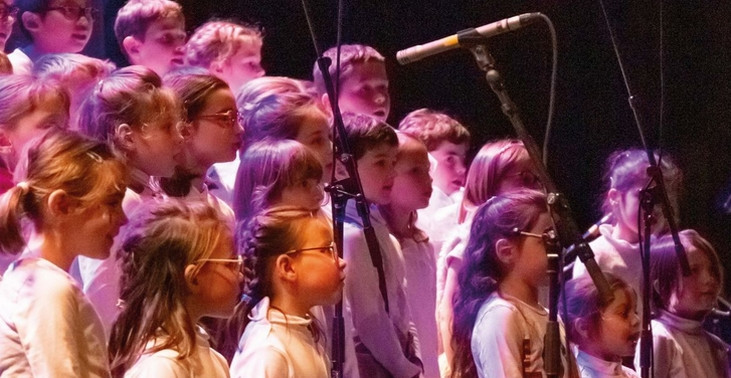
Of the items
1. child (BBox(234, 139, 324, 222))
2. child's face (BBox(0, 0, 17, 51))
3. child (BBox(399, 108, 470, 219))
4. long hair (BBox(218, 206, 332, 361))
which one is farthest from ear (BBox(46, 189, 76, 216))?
child (BBox(399, 108, 470, 219))

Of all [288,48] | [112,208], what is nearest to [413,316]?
[112,208]

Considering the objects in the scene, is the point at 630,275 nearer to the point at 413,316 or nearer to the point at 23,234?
the point at 413,316

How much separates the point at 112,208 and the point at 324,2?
3.23 meters

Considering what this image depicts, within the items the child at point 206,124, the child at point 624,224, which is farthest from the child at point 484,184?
the child at point 206,124

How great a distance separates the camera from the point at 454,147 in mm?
4703

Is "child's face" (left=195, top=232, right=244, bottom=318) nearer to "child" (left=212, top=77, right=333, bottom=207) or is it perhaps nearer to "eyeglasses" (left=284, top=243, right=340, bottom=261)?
"eyeglasses" (left=284, top=243, right=340, bottom=261)

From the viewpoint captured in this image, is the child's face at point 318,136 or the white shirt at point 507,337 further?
the child's face at point 318,136

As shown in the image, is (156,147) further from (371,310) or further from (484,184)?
(484,184)

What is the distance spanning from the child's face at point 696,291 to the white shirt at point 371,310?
1020mm

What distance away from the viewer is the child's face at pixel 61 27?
3984mm

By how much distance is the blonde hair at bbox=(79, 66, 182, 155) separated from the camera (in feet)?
10.1

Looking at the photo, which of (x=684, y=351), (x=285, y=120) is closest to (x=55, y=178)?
(x=285, y=120)

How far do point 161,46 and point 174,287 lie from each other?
1.84 meters

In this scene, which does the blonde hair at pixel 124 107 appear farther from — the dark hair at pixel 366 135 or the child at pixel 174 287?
the dark hair at pixel 366 135
